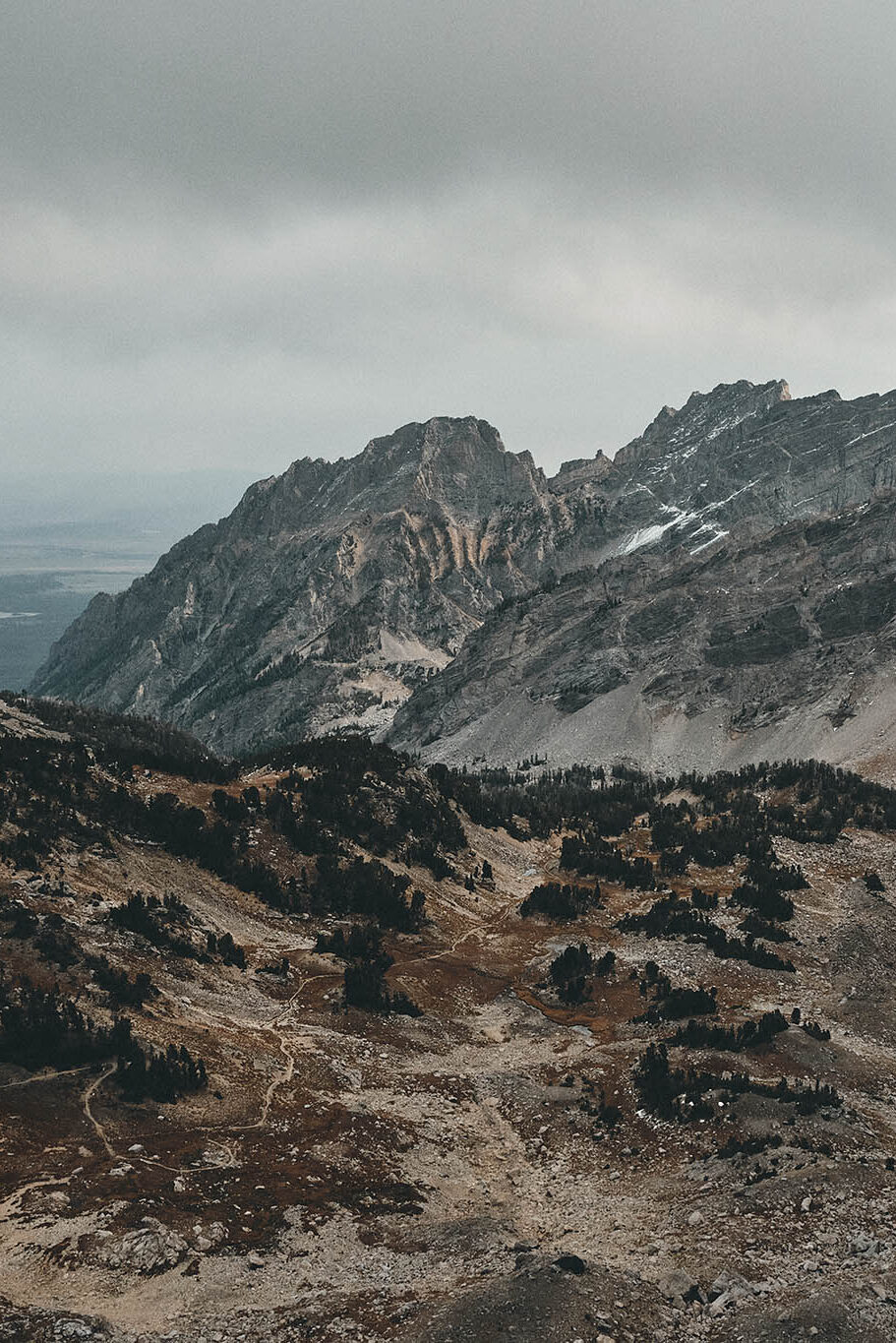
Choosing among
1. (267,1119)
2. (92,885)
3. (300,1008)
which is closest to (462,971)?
(300,1008)

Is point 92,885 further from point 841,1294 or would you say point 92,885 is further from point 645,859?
point 645,859

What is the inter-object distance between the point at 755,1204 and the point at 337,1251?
12.4 metres

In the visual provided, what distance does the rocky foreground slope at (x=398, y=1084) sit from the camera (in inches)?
890

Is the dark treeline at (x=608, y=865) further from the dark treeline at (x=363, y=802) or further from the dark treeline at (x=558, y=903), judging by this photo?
the dark treeline at (x=363, y=802)

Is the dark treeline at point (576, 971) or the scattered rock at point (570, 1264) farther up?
the scattered rock at point (570, 1264)

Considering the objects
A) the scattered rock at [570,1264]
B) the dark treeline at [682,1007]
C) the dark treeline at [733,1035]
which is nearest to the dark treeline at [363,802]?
the dark treeline at [682,1007]

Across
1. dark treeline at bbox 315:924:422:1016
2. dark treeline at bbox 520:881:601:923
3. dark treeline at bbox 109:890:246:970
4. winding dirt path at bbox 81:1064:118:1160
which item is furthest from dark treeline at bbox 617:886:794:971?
winding dirt path at bbox 81:1064:118:1160

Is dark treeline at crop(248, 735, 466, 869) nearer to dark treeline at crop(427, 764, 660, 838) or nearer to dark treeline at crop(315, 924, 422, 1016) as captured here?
dark treeline at crop(427, 764, 660, 838)

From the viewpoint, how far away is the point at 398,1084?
38062mm

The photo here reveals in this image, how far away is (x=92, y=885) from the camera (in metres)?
50.8

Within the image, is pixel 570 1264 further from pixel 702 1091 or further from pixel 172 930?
pixel 172 930

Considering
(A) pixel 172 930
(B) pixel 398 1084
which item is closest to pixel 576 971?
(B) pixel 398 1084

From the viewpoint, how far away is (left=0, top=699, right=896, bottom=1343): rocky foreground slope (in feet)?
74.2

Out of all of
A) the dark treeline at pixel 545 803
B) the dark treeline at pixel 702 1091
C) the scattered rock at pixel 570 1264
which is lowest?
the dark treeline at pixel 545 803
